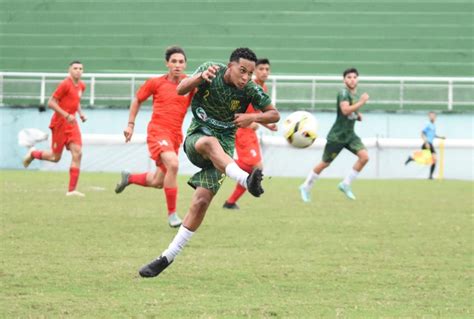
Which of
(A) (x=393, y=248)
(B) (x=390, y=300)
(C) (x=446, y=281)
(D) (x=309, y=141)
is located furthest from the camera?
(A) (x=393, y=248)

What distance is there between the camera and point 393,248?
426 inches

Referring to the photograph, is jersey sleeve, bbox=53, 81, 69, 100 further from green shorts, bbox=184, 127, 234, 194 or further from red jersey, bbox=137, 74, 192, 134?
green shorts, bbox=184, 127, 234, 194

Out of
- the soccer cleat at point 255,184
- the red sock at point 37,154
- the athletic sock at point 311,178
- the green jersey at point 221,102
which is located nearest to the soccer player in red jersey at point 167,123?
the green jersey at point 221,102

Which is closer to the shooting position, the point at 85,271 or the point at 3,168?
the point at 85,271

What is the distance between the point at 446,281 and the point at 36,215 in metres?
6.87

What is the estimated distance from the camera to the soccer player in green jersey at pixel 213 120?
26.9ft

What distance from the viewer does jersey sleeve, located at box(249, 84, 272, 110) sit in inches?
335

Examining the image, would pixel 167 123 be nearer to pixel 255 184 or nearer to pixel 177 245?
pixel 177 245

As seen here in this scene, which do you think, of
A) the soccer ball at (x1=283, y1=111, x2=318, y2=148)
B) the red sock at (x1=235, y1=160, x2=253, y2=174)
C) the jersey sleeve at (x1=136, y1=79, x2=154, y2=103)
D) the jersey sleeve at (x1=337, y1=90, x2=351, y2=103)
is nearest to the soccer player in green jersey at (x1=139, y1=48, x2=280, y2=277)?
the soccer ball at (x1=283, y1=111, x2=318, y2=148)

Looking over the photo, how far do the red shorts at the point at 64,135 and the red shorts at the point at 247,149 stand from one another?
10.6 feet

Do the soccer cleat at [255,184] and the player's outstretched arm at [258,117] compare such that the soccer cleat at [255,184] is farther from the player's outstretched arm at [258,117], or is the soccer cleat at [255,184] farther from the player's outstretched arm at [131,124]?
the player's outstretched arm at [131,124]

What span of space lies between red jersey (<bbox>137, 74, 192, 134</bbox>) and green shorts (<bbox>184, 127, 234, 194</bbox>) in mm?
4174

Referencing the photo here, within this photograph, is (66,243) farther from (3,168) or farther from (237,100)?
(3,168)

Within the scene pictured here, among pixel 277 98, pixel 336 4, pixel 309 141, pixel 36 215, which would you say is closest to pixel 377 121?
pixel 277 98
